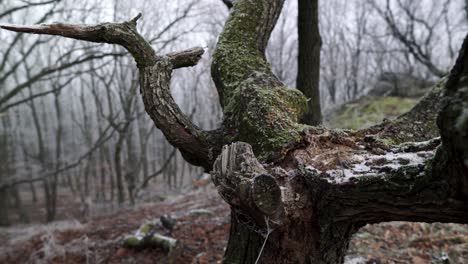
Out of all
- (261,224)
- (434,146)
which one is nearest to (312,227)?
(261,224)

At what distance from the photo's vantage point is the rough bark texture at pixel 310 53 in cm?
350

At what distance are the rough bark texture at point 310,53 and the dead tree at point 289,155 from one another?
823mm

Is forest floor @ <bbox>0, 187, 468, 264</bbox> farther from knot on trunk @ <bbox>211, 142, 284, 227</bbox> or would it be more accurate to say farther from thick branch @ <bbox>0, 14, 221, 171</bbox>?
knot on trunk @ <bbox>211, 142, 284, 227</bbox>

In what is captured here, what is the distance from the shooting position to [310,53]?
3.54m

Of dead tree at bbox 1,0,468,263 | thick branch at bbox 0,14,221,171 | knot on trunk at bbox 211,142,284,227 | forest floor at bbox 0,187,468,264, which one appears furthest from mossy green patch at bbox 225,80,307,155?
forest floor at bbox 0,187,468,264

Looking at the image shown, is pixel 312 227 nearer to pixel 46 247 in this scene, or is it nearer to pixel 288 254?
pixel 288 254

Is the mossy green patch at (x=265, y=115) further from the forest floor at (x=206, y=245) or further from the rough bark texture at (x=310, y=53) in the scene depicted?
the forest floor at (x=206, y=245)

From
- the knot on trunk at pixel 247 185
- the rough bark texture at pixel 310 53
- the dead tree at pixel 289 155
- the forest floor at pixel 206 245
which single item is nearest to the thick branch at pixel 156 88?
the dead tree at pixel 289 155

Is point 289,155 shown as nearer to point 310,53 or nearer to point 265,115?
point 265,115

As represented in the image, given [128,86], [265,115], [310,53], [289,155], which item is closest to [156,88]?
[265,115]

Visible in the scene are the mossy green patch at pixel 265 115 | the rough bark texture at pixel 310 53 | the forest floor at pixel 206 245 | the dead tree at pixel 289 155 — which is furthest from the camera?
the rough bark texture at pixel 310 53

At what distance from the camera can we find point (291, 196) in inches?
60.9

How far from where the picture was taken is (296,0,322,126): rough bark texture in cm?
350

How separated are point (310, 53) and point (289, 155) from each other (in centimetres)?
215
